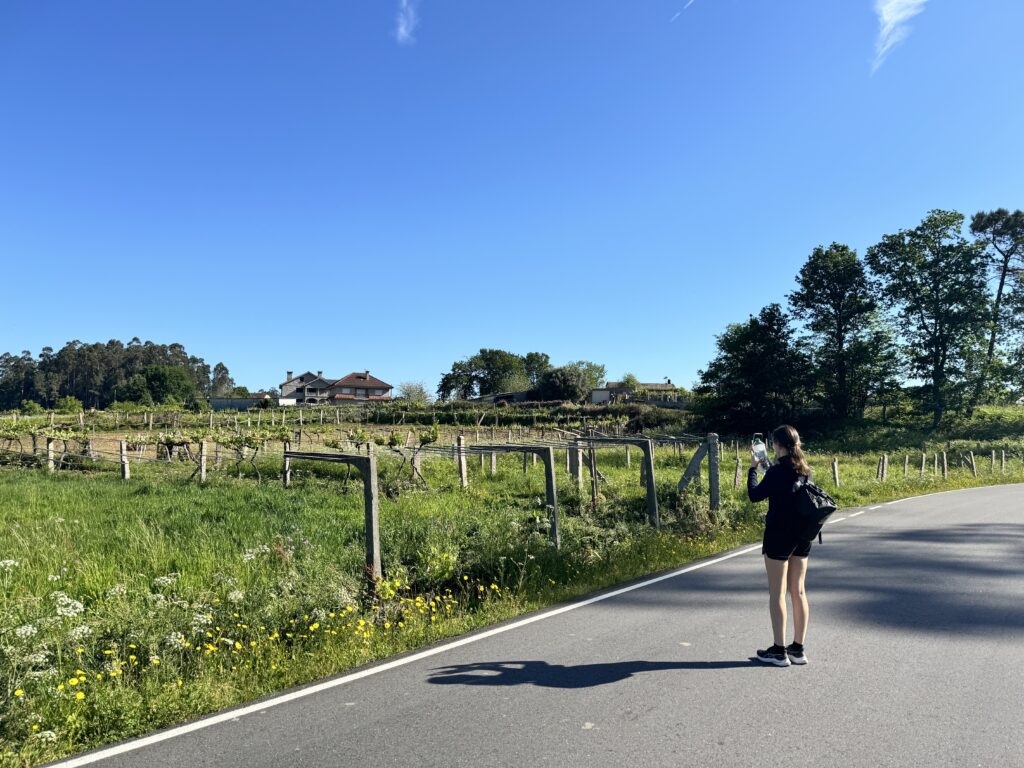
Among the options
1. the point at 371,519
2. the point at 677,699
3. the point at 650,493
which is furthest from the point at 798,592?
the point at 650,493

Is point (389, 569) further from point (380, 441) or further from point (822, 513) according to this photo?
point (380, 441)

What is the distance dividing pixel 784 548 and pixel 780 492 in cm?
43

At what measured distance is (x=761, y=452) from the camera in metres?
5.93

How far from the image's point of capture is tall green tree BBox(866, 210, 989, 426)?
5000cm

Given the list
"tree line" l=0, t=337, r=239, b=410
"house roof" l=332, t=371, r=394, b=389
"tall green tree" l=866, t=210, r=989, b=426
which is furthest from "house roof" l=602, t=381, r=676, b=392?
"tree line" l=0, t=337, r=239, b=410

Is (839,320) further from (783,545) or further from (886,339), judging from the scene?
(783,545)

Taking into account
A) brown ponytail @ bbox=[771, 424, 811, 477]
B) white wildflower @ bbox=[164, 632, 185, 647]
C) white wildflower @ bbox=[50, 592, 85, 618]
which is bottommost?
white wildflower @ bbox=[164, 632, 185, 647]

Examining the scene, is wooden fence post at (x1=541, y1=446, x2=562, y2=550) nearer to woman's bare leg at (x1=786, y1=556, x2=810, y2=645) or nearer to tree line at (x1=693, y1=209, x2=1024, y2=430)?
woman's bare leg at (x1=786, y1=556, x2=810, y2=645)

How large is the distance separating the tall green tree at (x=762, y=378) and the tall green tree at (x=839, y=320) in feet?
7.78

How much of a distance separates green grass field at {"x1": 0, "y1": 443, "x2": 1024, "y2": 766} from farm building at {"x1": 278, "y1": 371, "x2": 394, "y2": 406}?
9968 centimetres

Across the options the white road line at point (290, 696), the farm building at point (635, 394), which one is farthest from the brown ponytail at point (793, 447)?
the farm building at point (635, 394)

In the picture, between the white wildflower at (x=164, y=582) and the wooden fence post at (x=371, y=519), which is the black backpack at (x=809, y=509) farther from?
the white wildflower at (x=164, y=582)

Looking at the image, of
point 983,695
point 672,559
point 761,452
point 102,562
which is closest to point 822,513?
point 761,452

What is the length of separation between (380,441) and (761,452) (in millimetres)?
22065
